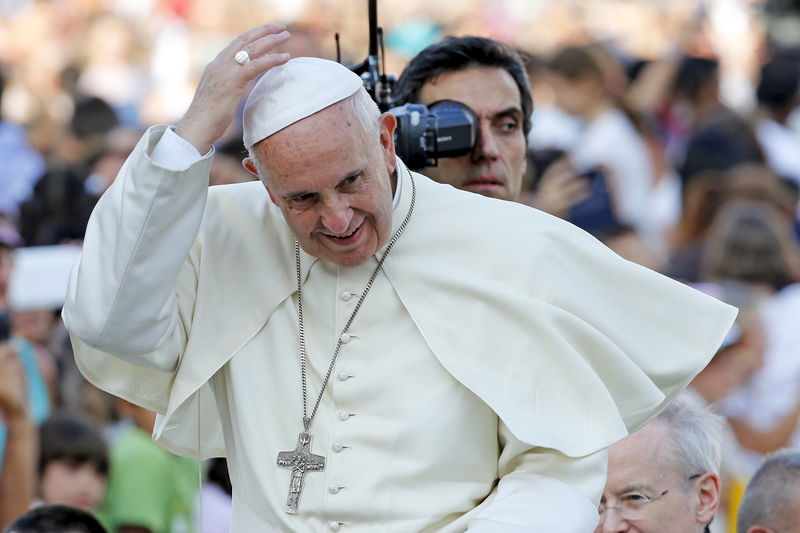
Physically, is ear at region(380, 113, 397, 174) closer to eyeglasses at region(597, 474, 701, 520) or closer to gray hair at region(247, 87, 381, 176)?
gray hair at region(247, 87, 381, 176)

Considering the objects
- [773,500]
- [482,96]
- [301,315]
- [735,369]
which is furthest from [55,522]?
[735,369]

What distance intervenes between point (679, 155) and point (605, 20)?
19.6ft

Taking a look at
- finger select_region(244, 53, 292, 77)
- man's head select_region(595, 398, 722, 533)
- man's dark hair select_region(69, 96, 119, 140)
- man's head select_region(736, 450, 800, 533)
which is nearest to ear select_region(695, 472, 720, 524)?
man's head select_region(595, 398, 722, 533)

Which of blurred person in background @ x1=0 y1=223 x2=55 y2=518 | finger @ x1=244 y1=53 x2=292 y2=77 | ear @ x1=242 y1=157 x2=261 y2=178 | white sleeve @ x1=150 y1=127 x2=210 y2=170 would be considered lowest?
blurred person in background @ x1=0 y1=223 x2=55 y2=518

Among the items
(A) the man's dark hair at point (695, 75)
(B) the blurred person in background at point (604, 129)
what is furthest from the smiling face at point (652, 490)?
(A) the man's dark hair at point (695, 75)

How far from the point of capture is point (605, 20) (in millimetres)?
16469

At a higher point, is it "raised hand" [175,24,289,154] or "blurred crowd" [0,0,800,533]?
"raised hand" [175,24,289,154]

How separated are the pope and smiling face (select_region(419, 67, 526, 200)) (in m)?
1.02

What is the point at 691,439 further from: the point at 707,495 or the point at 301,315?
the point at 301,315

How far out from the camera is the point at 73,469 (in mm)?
→ 5645

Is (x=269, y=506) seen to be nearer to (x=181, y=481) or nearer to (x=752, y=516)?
(x=752, y=516)

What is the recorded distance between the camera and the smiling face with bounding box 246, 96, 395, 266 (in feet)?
9.73

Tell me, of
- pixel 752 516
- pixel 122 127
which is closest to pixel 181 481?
pixel 752 516

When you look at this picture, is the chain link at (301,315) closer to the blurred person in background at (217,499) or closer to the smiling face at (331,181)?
the smiling face at (331,181)
